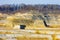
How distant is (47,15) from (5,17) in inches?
46.2

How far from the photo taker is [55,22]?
4.61 m

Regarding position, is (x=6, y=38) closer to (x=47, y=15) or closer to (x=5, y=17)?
(x=5, y=17)

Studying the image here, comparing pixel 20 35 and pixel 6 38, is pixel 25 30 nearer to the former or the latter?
pixel 20 35

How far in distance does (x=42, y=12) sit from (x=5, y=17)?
105 cm

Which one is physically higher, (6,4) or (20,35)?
(6,4)

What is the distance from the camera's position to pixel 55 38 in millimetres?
4664

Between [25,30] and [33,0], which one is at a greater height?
[33,0]

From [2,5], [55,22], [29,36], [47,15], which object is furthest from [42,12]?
[2,5]

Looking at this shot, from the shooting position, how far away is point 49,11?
15.4 feet

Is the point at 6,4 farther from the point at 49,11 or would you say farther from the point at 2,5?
the point at 49,11

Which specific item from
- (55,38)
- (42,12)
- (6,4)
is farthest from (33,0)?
(55,38)

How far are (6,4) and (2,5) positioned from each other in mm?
122

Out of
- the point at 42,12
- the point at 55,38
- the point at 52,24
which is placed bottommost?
the point at 55,38

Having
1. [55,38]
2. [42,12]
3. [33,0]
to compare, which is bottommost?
[55,38]
